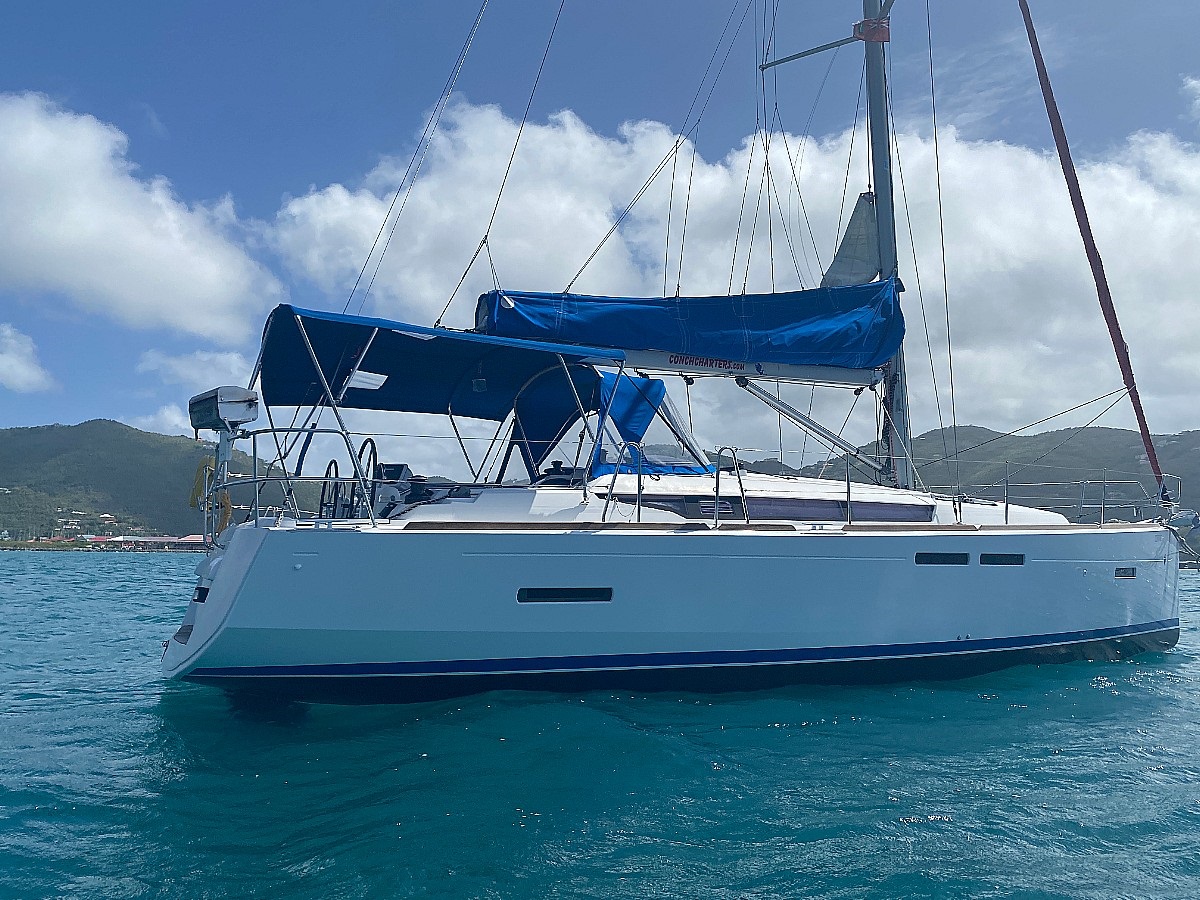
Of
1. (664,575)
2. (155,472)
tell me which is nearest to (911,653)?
(664,575)

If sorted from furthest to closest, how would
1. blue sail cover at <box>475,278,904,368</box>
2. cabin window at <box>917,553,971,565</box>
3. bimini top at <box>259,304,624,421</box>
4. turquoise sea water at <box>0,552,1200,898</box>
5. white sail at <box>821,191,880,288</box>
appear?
white sail at <box>821,191,880,288</box>, blue sail cover at <box>475,278,904,368</box>, cabin window at <box>917,553,971,565</box>, bimini top at <box>259,304,624,421</box>, turquoise sea water at <box>0,552,1200,898</box>

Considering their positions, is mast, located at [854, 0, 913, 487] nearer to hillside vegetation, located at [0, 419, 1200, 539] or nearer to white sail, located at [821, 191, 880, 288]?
white sail, located at [821, 191, 880, 288]

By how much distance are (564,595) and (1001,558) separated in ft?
13.9

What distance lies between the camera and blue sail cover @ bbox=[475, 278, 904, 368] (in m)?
7.58

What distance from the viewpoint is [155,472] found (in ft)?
423

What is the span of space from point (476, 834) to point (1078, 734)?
4.61m

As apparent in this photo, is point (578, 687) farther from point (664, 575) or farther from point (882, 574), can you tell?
point (882, 574)

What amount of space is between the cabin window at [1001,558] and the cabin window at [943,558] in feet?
0.59

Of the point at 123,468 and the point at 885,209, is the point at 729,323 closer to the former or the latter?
the point at 885,209

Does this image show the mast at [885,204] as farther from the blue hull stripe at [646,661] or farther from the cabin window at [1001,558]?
the blue hull stripe at [646,661]

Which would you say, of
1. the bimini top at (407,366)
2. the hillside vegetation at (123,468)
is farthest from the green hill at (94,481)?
the bimini top at (407,366)

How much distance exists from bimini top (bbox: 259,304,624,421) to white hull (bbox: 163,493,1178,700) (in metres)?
1.51

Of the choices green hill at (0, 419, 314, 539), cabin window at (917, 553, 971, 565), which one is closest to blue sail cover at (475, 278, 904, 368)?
cabin window at (917, 553, 971, 565)

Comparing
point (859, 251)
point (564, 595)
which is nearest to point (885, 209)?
point (859, 251)
